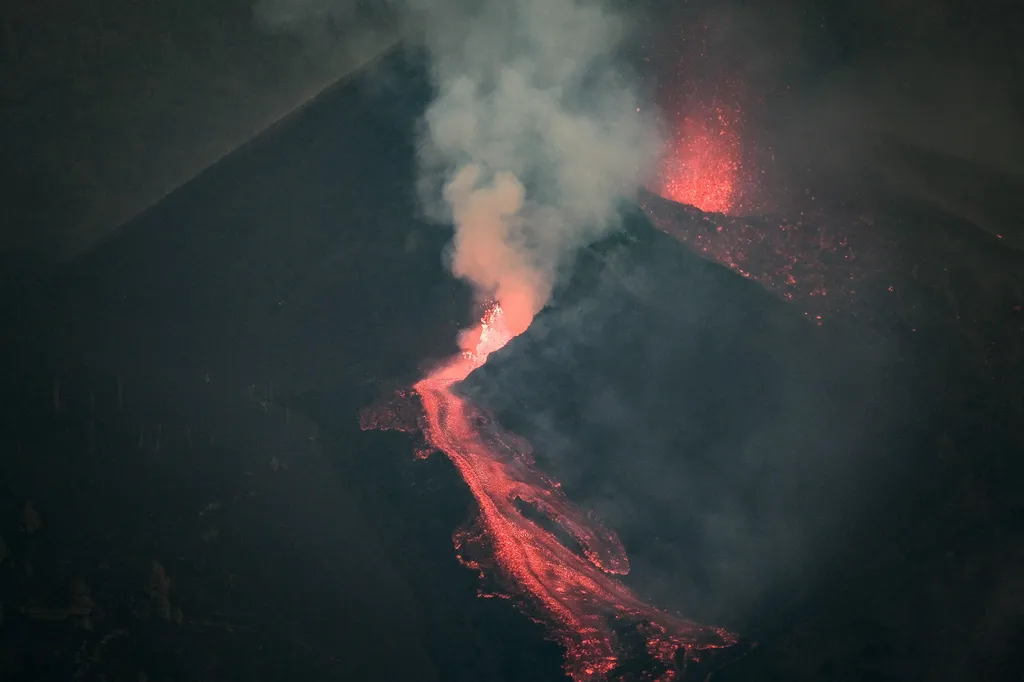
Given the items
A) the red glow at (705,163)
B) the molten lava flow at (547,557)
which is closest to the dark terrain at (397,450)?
the molten lava flow at (547,557)

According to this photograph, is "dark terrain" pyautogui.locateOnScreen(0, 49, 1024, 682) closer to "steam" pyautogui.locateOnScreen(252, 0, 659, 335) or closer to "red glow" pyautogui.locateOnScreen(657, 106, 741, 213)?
"steam" pyautogui.locateOnScreen(252, 0, 659, 335)

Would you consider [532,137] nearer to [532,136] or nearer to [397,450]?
[532,136]

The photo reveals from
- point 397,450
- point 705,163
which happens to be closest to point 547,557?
point 397,450

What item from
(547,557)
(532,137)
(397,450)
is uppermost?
(532,137)

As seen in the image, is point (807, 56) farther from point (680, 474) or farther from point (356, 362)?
point (356, 362)

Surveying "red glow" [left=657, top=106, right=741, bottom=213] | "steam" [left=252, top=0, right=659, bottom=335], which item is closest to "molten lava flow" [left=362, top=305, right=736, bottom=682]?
"steam" [left=252, top=0, right=659, bottom=335]

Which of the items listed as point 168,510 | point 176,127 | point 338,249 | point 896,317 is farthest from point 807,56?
point 168,510

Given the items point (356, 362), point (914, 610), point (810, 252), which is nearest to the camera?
point (914, 610)
